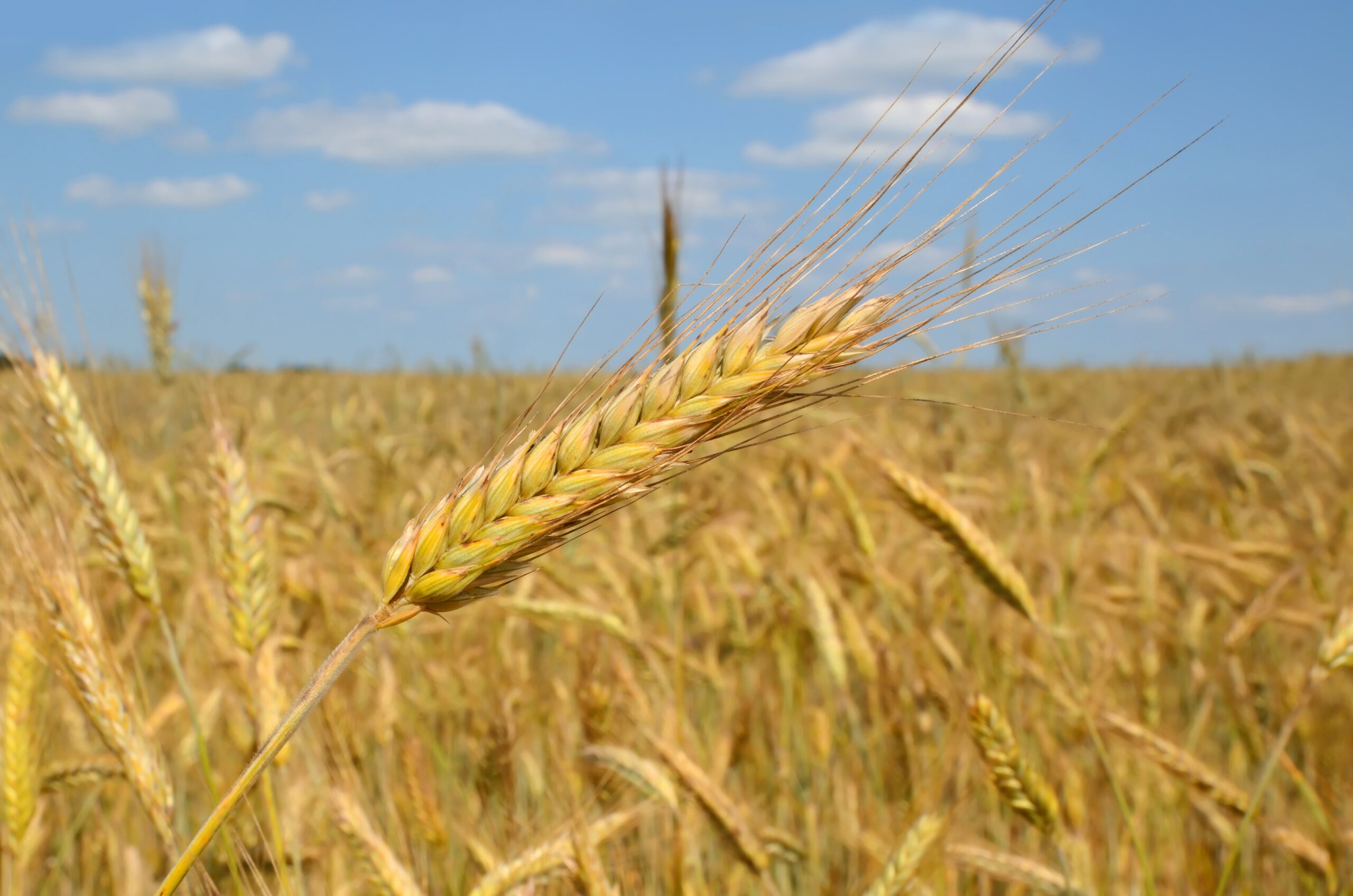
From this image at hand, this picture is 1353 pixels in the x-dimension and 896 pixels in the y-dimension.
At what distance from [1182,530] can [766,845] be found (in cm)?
427

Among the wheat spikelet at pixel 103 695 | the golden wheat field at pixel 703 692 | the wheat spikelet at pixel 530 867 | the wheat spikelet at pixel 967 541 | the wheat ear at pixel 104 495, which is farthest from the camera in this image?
the wheat spikelet at pixel 967 541

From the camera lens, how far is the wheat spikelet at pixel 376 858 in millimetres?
1292

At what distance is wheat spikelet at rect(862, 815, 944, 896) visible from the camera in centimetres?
138

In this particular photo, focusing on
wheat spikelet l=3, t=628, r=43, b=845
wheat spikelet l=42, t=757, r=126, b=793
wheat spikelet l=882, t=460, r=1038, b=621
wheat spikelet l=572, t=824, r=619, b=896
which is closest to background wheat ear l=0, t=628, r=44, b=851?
wheat spikelet l=3, t=628, r=43, b=845

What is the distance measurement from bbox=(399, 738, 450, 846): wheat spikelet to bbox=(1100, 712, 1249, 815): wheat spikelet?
Result: 1.24 metres

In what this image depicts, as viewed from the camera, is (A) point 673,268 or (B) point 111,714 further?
(A) point 673,268

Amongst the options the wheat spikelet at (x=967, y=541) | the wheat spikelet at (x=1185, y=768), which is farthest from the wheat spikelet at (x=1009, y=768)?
the wheat spikelet at (x=1185, y=768)

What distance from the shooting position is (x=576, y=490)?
0.71 m

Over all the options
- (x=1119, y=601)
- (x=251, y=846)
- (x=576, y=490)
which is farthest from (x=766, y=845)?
(x=1119, y=601)

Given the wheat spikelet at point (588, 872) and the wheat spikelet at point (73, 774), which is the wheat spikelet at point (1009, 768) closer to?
the wheat spikelet at point (588, 872)

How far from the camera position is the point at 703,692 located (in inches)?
119

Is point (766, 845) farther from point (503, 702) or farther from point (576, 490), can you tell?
point (576, 490)

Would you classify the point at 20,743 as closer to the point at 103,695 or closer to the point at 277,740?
the point at 103,695

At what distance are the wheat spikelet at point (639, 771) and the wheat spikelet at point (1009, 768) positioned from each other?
0.50 metres
